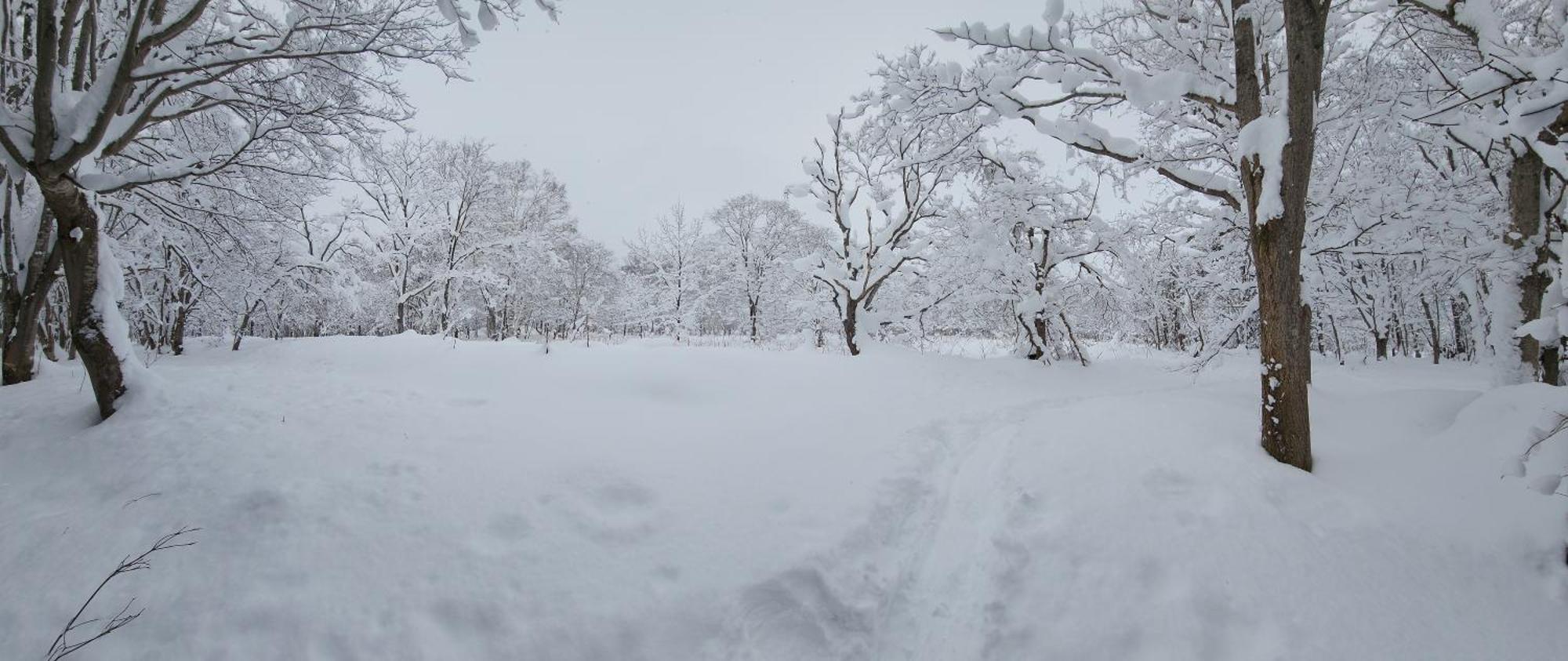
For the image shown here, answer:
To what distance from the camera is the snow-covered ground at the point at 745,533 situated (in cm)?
236

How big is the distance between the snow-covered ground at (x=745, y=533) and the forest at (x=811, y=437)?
0.02m

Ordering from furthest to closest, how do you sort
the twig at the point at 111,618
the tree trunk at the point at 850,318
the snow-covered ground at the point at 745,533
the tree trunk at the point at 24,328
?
the tree trunk at the point at 850,318 < the tree trunk at the point at 24,328 < the snow-covered ground at the point at 745,533 < the twig at the point at 111,618

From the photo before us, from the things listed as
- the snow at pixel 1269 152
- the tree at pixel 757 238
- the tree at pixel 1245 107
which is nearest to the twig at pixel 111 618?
the tree at pixel 1245 107

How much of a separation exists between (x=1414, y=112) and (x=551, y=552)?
23.3 feet

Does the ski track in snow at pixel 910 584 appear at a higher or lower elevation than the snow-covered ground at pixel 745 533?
lower

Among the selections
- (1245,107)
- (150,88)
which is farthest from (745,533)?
(150,88)

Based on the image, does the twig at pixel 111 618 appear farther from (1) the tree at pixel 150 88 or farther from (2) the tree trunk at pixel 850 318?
(2) the tree trunk at pixel 850 318

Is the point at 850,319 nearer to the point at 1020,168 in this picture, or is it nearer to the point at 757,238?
the point at 1020,168

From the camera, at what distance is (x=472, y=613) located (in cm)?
242

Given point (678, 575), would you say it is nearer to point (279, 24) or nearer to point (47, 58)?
point (47, 58)

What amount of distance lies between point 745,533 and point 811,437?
166 cm

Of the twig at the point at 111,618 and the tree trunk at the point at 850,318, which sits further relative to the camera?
the tree trunk at the point at 850,318

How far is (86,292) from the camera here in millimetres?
3910

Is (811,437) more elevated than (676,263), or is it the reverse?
(676,263)
